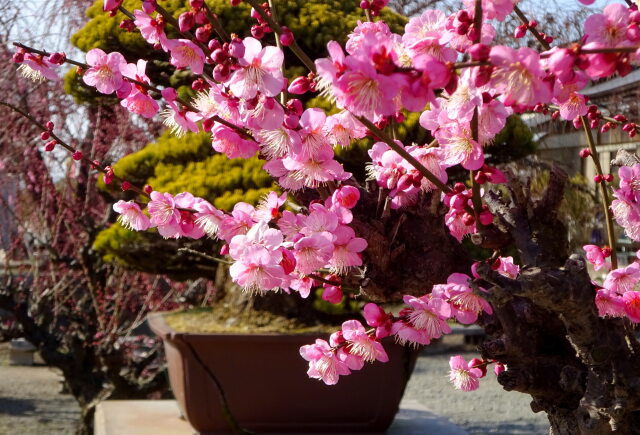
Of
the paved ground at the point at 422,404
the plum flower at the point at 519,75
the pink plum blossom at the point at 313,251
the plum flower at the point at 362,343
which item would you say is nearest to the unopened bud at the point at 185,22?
the pink plum blossom at the point at 313,251

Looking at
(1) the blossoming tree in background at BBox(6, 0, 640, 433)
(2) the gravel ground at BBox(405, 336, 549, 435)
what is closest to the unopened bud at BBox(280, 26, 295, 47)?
(1) the blossoming tree in background at BBox(6, 0, 640, 433)

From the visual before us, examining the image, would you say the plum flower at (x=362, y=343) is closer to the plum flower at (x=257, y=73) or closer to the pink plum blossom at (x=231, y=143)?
the pink plum blossom at (x=231, y=143)

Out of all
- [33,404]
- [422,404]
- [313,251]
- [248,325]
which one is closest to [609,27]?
[313,251]

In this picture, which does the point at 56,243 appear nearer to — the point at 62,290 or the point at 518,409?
the point at 62,290

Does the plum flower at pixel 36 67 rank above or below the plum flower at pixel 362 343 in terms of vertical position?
above

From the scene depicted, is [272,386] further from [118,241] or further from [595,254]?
[595,254]

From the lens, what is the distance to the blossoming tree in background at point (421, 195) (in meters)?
0.91

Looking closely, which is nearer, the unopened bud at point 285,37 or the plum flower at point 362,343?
the unopened bud at point 285,37

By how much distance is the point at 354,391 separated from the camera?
3.26 meters

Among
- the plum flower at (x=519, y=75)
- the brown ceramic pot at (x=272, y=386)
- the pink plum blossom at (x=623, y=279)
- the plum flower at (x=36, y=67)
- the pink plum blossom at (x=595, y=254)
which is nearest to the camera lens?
the plum flower at (x=519, y=75)

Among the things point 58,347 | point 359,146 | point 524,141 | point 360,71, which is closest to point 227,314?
point 359,146

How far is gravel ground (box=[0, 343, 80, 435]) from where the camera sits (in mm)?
5500

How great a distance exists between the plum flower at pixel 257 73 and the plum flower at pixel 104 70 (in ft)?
1.13

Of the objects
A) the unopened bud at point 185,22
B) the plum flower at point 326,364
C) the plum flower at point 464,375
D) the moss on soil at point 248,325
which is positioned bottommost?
the moss on soil at point 248,325
